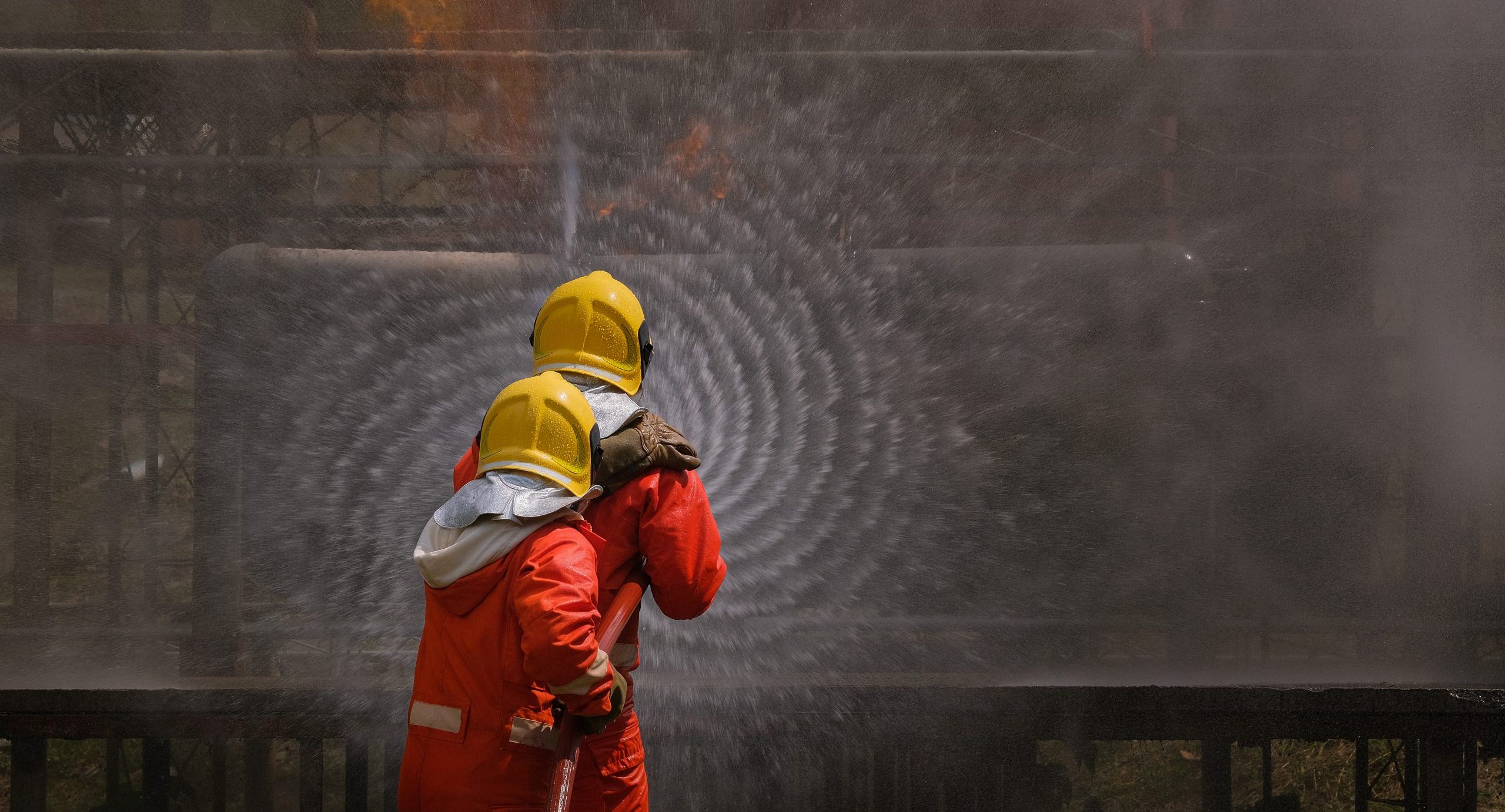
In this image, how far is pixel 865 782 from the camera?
407cm

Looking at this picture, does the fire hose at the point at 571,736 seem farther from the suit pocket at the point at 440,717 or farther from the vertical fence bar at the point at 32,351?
the vertical fence bar at the point at 32,351

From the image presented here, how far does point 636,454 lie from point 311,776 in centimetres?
190

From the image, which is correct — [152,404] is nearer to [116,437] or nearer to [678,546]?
[116,437]

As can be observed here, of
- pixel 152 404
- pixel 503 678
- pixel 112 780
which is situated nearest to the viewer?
pixel 503 678

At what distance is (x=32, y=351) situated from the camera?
4.19 meters

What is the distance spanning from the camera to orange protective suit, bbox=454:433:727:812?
169 cm

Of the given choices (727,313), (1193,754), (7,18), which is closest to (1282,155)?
(727,313)

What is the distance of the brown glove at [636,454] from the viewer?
5.49 feet

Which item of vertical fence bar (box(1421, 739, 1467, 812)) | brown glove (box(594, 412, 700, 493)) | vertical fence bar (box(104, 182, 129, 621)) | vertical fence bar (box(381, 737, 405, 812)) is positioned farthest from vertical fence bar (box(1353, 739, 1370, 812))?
vertical fence bar (box(104, 182, 129, 621))

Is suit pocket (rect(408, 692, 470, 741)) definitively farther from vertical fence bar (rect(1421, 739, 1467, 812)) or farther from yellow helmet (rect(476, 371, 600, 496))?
vertical fence bar (rect(1421, 739, 1467, 812))

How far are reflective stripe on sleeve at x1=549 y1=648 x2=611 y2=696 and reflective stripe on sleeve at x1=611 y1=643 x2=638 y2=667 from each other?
0.81 feet

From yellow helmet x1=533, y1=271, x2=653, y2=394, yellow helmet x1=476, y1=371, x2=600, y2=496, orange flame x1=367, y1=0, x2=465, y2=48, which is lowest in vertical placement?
yellow helmet x1=476, y1=371, x2=600, y2=496

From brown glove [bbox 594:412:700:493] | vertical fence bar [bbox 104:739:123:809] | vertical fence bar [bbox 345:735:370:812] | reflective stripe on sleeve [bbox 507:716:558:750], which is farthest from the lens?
vertical fence bar [bbox 104:739:123:809]

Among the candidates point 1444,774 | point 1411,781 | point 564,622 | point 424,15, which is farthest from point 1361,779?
point 424,15
